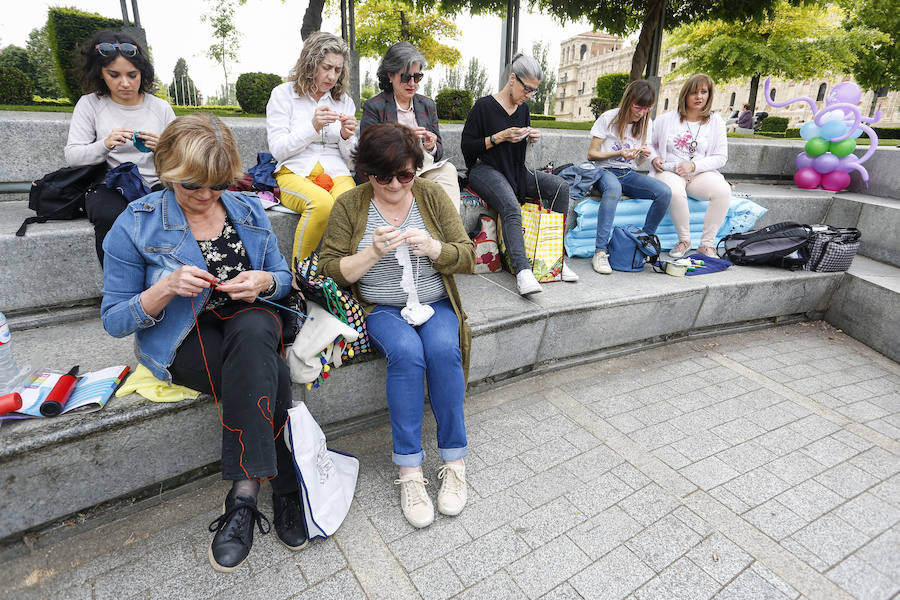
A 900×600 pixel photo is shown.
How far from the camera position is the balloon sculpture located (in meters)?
5.85

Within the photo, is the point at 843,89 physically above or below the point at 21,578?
above

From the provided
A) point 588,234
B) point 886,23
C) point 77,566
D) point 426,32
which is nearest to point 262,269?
point 77,566

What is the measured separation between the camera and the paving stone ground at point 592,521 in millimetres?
1915

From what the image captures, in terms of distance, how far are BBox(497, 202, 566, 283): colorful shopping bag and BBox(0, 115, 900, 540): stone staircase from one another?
0.15 meters

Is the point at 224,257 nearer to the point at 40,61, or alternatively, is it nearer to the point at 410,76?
the point at 410,76

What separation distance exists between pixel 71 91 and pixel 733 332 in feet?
35.2

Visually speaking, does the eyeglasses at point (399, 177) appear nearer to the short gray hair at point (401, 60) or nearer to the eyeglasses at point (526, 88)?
the short gray hair at point (401, 60)

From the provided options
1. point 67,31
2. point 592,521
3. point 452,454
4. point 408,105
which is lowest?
point 592,521

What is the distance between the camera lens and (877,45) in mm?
20234

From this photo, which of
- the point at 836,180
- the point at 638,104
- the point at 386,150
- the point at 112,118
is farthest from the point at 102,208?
the point at 836,180

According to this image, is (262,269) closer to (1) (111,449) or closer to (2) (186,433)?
(2) (186,433)

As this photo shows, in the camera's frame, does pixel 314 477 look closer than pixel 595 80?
Yes

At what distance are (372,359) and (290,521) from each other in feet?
2.84

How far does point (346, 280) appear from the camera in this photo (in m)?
2.44
